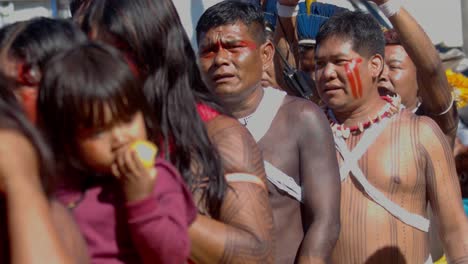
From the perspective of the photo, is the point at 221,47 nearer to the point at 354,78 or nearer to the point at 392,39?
the point at 354,78

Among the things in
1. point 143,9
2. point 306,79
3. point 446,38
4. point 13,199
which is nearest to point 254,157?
point 143,9

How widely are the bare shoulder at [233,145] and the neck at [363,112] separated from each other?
5.01 feet

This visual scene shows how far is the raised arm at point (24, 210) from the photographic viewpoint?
160 cm

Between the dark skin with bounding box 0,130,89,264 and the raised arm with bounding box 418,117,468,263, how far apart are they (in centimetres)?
226

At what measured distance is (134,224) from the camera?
6.17 ft

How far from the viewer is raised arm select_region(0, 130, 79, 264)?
1602 millimetres

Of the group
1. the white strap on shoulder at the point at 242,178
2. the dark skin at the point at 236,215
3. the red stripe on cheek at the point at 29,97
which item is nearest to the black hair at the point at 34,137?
the red stripe on cheek at the point at 29,97

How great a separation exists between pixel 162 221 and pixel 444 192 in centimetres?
200

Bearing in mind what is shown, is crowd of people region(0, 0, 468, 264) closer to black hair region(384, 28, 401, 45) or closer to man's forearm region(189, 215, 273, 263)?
man's forearm region(189, 215, 273, 263)

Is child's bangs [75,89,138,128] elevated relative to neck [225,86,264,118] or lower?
elevated

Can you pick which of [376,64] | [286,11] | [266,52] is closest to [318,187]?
[266,52]

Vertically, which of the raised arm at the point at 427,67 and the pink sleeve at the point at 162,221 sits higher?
the pink sleeve at the point at 162,221

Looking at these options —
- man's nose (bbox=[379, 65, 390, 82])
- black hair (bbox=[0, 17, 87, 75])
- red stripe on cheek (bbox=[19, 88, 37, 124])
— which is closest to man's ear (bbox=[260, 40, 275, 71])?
man's nose (bbox=[379, 65, 390, 82])

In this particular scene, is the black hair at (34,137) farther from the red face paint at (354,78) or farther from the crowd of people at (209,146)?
the red face paint at (354,78)
